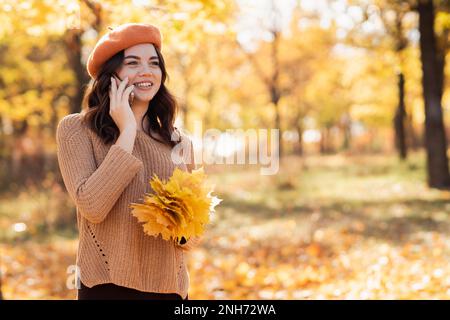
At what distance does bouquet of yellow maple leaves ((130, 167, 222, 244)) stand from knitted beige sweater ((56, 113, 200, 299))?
8 centimetres

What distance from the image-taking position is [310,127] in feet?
166

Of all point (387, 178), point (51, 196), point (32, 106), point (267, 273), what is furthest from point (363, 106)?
point (267, 273)

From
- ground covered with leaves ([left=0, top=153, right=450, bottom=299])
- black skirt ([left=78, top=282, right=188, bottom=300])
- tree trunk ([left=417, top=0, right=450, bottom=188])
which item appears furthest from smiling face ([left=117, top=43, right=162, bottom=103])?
tree trunk ([left=417, top=0, right=450, bottom=188])

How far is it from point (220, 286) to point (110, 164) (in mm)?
4839

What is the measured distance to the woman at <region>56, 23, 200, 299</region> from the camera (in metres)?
2.44

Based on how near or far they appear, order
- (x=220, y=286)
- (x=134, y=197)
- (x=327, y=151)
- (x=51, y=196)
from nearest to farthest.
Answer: (x=134, y=197)
(x=220, y=286)
(x=51, y=196)
(x=327, y=151)

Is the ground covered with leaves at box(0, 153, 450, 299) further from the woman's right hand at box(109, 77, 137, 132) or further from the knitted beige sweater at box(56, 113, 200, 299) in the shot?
the woman's right hand at box(109, 77, 137, 132)

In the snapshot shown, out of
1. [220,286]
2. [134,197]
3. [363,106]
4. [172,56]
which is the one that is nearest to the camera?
[134,197]

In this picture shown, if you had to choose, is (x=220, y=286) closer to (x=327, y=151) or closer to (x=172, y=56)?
(x=172, y=56)

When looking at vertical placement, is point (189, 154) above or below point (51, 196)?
above

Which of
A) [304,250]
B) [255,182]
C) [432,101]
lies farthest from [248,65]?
[304,250]

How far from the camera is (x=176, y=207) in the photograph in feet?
8.20

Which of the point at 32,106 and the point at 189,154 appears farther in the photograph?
the point at 32,106
